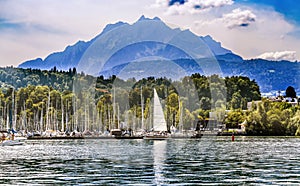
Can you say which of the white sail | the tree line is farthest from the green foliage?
the white sail

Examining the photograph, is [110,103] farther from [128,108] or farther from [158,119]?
[158,119]

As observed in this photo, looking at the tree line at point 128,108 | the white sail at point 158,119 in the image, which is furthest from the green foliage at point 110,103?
the white sail at point 158,119

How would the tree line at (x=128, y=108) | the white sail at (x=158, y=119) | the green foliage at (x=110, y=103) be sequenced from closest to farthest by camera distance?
the white sail at (x=158, y=119) < the tree line at (x=128, y=108) < the green foliage at (x=110, y=103)

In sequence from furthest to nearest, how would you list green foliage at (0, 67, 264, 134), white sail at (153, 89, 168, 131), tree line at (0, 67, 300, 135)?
1. green foliage at (0, 67, 264, 134)
2. tree line at (0, 67, 300, 135)
3. white sail at (153, 89, 168, 131)

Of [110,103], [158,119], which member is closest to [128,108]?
[110,103]

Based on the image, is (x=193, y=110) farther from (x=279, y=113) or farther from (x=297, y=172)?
(x=297, y=172)

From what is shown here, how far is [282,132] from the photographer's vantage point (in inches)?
4970

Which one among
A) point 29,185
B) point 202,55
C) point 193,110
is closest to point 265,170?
point 29,185

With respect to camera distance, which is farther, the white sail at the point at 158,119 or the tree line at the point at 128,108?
the tree line at the point at 128,108

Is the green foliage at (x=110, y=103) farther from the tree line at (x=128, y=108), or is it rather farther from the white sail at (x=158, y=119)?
the white sail at (x=158, y=119)

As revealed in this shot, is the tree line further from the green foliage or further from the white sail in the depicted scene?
the white sail

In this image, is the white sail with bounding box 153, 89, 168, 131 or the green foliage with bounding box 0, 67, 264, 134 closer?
the white sail with bounding box 153, 89, 168, 131

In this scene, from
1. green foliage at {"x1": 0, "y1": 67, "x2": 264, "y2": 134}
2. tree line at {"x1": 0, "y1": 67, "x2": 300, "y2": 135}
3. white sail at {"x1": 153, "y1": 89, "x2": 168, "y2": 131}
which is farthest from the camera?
green foliage at {"x1": 0, "y1": 67, "x2": 264, "y2": 134}

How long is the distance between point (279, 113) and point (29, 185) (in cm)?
10704
